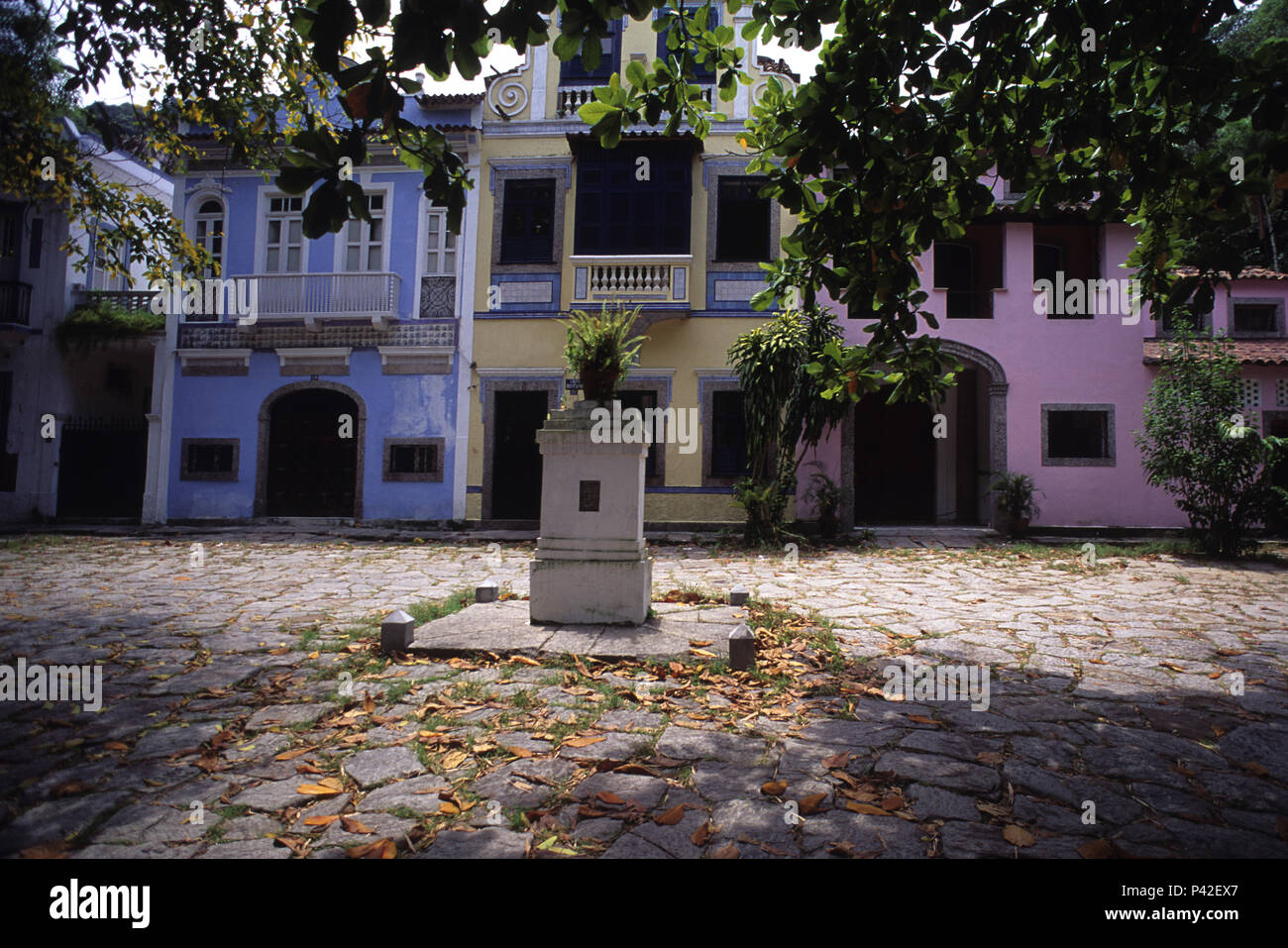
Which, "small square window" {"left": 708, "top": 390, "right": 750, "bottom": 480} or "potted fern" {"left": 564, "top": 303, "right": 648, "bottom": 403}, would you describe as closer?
"potted fern" {"left": 564, "top": 303, "right": 648, "bottom": 403}

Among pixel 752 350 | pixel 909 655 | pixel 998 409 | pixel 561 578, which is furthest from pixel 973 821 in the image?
pixel 998 409

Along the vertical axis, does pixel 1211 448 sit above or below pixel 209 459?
above

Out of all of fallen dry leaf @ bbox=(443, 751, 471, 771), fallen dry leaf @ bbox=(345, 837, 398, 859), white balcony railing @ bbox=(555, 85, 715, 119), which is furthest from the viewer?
white balcony railing @ bbox=(555, 85, 715, 119)

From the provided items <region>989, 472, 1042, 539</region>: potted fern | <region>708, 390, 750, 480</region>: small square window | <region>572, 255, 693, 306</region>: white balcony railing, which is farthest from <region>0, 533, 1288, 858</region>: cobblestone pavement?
<region>572, 255, 693, 306</region>: white balcony railing

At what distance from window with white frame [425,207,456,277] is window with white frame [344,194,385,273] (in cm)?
103

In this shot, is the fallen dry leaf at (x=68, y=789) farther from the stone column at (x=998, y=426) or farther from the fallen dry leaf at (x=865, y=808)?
the stone column at (x=998, y=426)

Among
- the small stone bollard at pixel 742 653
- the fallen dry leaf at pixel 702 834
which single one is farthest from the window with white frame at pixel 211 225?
the fallen dry leaf at pixel 702 834

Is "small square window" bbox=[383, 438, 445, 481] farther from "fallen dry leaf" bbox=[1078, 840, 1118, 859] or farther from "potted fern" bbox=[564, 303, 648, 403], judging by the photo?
"fallen dry leaf" bbox=[1078, 840, 1118, 859]

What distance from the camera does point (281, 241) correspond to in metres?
15.2

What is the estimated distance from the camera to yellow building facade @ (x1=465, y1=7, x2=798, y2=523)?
14.0 m

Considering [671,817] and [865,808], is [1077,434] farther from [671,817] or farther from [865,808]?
[671,817]

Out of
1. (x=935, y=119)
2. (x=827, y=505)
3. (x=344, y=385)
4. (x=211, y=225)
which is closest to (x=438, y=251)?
(x=344, y=385)

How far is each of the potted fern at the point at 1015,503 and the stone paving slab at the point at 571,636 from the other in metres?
9.72

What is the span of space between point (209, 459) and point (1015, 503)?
16928mm
